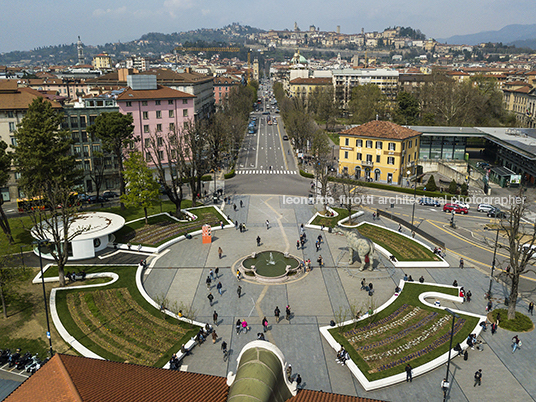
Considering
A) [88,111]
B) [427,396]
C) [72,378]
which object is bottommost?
[427,396]

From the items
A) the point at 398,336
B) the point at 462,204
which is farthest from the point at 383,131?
the point at 398,336

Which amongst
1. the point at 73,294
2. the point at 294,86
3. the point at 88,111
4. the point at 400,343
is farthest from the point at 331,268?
the point at 294,86

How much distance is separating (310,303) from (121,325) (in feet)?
56.0

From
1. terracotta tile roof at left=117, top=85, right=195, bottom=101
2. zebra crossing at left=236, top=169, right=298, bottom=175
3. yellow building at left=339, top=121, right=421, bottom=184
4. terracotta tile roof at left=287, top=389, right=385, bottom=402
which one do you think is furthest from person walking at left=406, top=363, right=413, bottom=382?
terracotta tile roof at left=117, top=85, right=195, bottom=101

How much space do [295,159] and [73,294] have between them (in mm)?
71757

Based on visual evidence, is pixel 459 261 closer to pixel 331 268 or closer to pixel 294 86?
pixel 331 268

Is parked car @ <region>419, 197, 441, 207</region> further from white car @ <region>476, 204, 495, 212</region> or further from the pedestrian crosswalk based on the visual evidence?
the pedestrian crosswalk

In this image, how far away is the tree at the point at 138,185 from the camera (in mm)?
54875

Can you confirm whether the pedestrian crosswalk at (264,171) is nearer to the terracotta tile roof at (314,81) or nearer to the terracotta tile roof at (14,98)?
the terracotta tile roof at (14,98)

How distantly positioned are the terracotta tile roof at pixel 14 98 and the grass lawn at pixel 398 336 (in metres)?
64.7

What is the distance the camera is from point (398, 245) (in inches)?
2000

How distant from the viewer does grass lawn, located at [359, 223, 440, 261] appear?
4775 centimetres

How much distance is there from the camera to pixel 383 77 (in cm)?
16825

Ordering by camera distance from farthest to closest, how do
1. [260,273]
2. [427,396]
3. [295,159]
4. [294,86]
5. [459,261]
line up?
[294,86]
[295,159]
[459,261]
[260,273]
[427,396]
